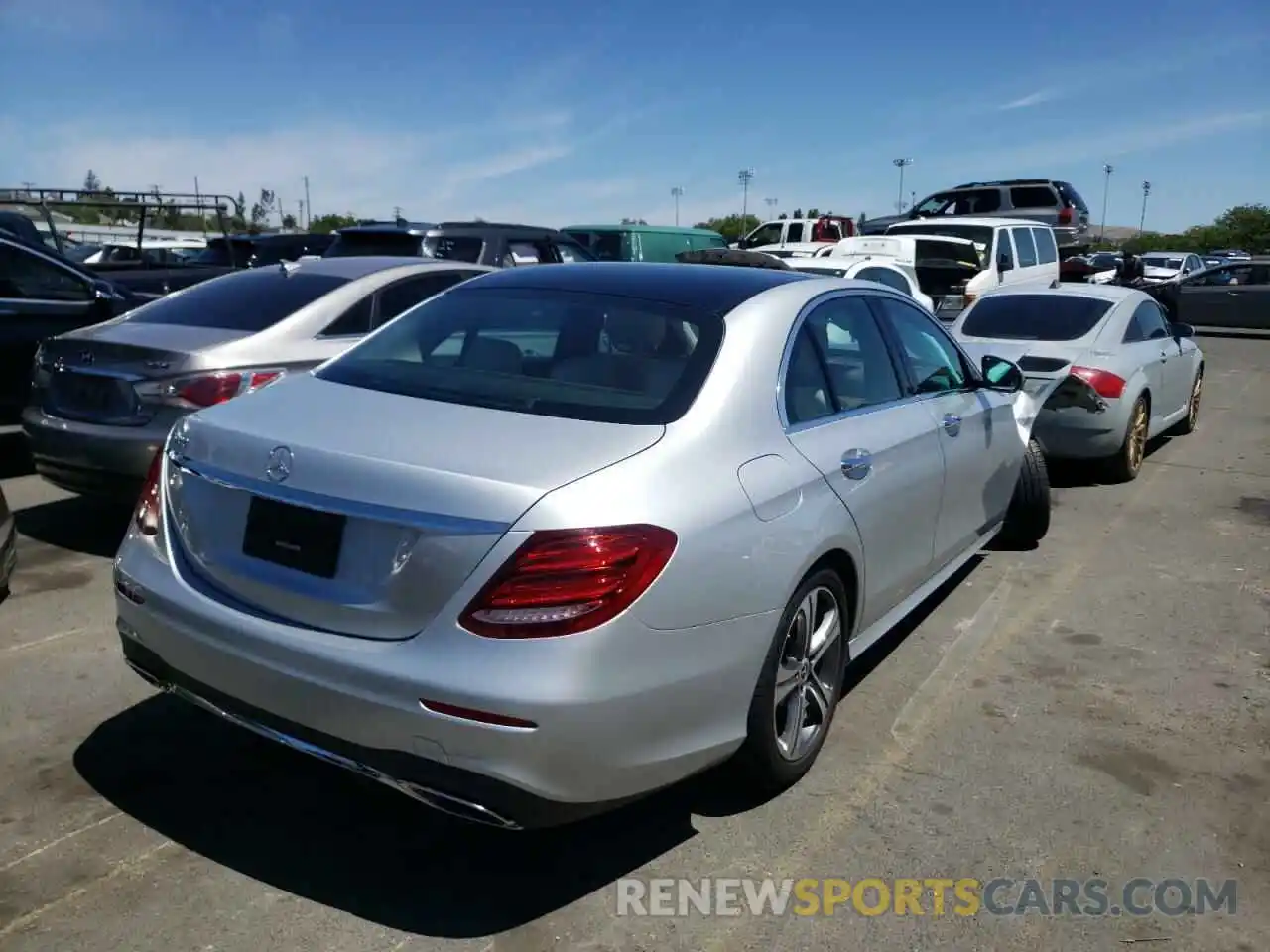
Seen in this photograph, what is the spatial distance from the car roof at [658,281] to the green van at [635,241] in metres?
14.0


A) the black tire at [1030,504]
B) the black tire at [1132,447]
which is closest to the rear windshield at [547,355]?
the black tire at [1030,504]

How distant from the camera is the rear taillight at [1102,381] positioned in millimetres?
8375

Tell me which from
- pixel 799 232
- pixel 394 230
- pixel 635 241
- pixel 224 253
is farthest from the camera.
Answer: pixel 799 232

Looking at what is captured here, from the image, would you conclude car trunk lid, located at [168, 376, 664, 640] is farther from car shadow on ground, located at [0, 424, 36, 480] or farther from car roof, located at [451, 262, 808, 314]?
car shadow on ground, located at [0, 424, 36, 480]

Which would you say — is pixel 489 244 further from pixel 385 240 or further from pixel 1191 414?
pixel 1191 414

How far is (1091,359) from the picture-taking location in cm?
855

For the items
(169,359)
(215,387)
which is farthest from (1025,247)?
(169,359)

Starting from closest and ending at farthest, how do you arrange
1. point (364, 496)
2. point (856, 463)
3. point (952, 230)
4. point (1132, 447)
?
point (364, 496) → point (856, 463) → point (1132, 447) → point (952, 230)

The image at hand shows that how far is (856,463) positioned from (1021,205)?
803 inches

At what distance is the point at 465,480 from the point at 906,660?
2807 millimetres

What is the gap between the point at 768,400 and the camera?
11.6 feet

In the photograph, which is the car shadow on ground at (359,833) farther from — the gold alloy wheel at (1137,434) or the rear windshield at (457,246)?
the rear windshield at (457,246)

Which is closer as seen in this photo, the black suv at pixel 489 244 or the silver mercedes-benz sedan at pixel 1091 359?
the silver mercedes-benz sedan at pixel 1091 359

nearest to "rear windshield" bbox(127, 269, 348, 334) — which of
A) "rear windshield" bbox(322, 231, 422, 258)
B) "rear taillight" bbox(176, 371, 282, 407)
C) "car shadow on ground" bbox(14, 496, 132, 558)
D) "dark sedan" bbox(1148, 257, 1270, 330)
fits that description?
"rear taillight" bbox(176, 371, 282, 407)
